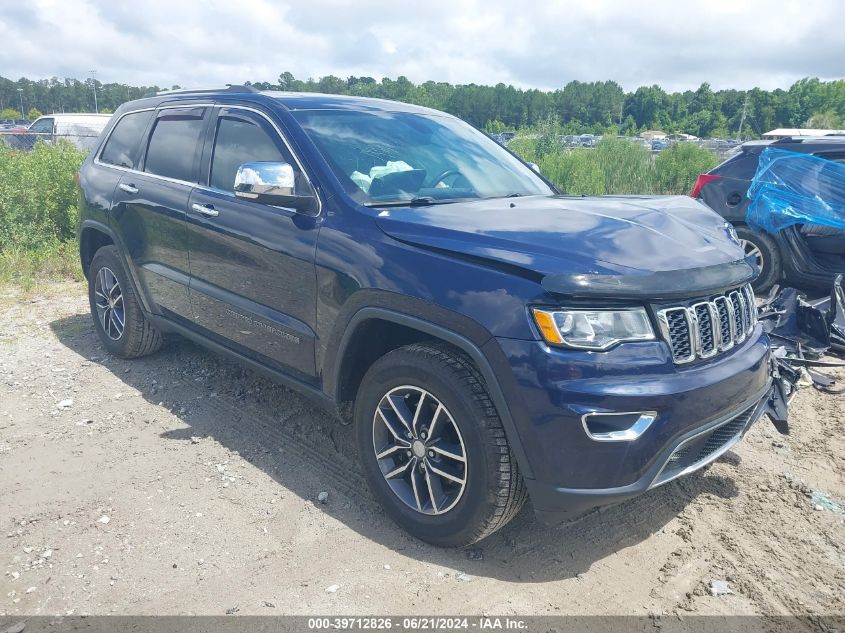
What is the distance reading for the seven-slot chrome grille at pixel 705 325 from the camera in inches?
101

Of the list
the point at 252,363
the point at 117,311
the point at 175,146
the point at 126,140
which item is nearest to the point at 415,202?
the point at 252,363

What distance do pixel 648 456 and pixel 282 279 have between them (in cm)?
197

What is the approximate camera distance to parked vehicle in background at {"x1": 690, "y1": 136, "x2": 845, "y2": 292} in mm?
6664

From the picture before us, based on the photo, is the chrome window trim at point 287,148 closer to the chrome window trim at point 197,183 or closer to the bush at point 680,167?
the chrome window trim at point 197,183

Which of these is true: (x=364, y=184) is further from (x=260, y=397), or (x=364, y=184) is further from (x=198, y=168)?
(x=260, y=397)

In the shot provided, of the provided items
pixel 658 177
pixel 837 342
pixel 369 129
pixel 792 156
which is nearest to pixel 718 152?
pixel 658 177

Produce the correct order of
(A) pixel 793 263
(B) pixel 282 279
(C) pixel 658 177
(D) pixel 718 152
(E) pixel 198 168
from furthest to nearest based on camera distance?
1. (D) pixel 718 152
2. (C) pixel 658 177
3. (A) pixel 793 263
4. (E) pixel 198 168
5. (B) pixel 282 279

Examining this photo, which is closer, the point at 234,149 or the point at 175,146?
the point at 234,149

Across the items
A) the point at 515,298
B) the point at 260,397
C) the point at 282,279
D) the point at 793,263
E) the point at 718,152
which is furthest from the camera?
the point at 718,152

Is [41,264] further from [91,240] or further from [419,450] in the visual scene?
[419,450]

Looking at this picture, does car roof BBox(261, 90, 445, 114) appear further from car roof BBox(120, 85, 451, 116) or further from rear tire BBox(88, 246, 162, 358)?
rear tire BBox(88, 246, 162, 358)

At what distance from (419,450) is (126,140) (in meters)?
3.63

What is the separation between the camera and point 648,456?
2.50 m

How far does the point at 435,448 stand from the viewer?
286cm
